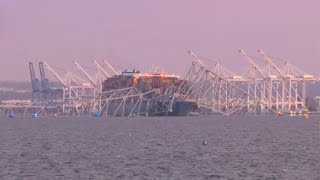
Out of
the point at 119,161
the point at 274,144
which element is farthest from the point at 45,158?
the point at 274,144

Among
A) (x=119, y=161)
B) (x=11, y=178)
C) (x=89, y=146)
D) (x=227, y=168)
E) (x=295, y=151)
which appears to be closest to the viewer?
(x=11, y=178)

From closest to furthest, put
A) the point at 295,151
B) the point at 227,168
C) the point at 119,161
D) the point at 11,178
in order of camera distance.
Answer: the point at 11,178 → the point at 227,168 → the point at 119,161 → the point at 295,151

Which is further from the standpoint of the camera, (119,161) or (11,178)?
(119,161)

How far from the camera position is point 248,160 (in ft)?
159

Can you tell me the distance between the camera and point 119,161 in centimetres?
4756

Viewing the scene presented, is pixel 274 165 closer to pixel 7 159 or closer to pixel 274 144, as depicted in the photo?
pixel 7 159

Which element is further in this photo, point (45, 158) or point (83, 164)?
point (45, 158)

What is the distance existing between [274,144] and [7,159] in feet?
83.3

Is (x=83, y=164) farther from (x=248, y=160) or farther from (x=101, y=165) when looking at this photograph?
(x=248, y=160)

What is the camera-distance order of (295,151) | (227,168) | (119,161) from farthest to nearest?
1. (295,151)
2. (119,161)
3. (227,168)

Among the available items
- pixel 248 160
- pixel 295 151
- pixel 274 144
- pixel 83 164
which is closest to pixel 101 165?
pixel 83 164

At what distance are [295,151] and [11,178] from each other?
2498cm

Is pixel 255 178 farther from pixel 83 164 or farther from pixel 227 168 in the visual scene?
pixel 83 164

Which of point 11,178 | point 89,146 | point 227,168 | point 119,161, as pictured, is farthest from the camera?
point 89,146
